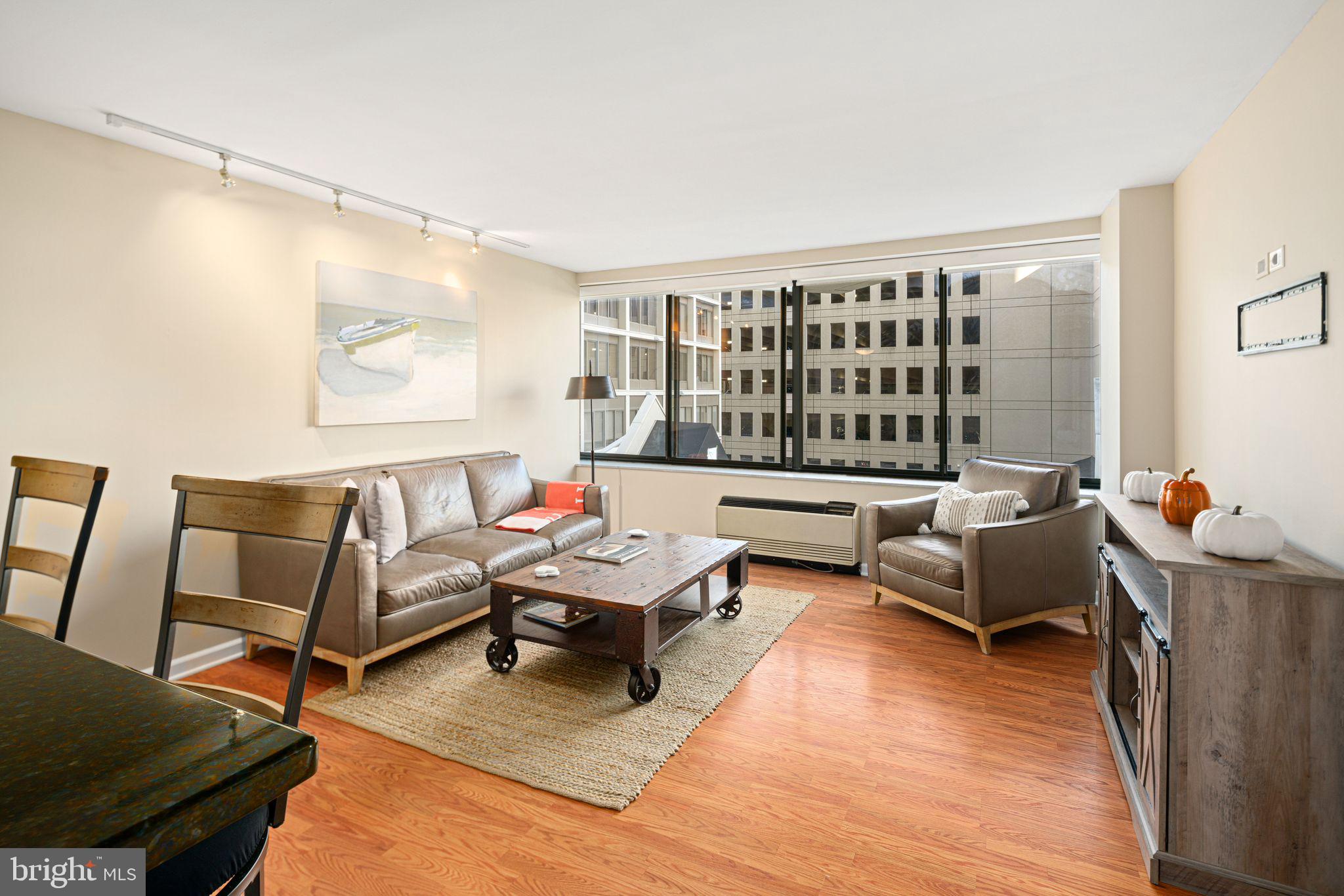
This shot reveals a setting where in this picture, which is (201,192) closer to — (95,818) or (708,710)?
(708,710)

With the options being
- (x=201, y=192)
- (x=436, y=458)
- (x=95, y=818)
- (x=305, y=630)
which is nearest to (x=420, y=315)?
(x=436, y=458)

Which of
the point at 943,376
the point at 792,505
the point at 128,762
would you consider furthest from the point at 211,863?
the point at 943,376

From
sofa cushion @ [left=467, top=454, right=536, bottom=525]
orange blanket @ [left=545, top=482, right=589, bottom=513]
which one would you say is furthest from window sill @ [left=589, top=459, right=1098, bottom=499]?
sofa cushion @ [left=467, top=454, right=536, bottom=525]

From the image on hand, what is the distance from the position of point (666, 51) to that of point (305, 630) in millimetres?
2058

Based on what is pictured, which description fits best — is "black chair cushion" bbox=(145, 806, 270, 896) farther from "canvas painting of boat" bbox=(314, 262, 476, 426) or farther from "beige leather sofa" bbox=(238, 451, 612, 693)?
"canvas painting of boat" bbox=(314, 262, 476, 426)

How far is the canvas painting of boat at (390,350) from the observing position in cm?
391

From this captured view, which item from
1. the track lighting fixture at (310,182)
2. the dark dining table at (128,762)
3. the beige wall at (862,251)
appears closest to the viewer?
the dark dining table at (128,762)

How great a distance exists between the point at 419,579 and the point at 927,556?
2.71 m

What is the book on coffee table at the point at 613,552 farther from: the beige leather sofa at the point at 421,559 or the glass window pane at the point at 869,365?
the glass window pane at the point at 869,365

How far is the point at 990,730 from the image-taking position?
2.69 metres

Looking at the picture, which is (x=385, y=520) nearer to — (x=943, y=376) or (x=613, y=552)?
(x=613, y=552)

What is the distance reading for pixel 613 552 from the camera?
3619 mm

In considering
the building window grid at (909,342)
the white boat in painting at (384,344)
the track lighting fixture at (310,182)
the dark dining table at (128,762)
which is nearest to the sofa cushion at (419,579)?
the white boat in painting at (384,344)

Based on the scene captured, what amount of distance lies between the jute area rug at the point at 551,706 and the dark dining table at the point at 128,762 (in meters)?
1.77
